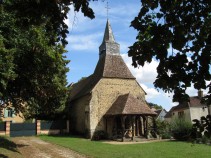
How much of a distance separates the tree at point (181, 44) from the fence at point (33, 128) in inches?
1286

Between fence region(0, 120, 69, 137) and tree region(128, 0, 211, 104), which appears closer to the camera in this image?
tree region(128, 0, 211, 104)

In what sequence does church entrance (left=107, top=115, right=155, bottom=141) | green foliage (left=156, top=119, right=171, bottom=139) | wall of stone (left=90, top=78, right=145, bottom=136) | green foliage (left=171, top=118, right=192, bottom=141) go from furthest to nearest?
wall of stone (left=90, top=78, right=145, bottom=136) < green foliage (left=156, top=119, right=171, bottom=139) < church entrance (left=107, top=115, right=155, bottom=141) < green foliage (left=171, top=118, right=192, bottom=141)

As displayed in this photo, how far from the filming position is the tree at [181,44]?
13.5ft

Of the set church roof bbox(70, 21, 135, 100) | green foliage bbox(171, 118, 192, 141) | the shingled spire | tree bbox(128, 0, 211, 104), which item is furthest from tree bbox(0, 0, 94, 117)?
the shingled spire

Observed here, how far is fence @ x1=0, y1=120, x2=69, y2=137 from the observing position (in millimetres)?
34069

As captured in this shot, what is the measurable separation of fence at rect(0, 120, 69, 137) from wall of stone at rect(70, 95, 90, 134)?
1.83 meters

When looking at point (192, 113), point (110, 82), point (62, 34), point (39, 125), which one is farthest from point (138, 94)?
point (62, 34)

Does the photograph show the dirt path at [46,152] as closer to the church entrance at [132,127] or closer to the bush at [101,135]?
the church entrance at [132,127]

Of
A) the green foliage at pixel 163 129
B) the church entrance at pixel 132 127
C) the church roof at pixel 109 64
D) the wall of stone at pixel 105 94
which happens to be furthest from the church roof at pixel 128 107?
the church roof at pixel 109 64

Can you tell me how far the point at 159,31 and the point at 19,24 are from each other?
9.23 ft

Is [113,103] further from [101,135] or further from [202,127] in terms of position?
[202,127]

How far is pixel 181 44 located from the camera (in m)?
4.18

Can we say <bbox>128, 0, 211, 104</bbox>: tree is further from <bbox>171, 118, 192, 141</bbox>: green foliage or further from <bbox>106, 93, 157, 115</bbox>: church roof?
<bbox>106, 93, 157, 115</bbox>: church roof

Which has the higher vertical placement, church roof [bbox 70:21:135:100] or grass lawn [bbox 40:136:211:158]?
church roof [bbox 70:21:135:100]
